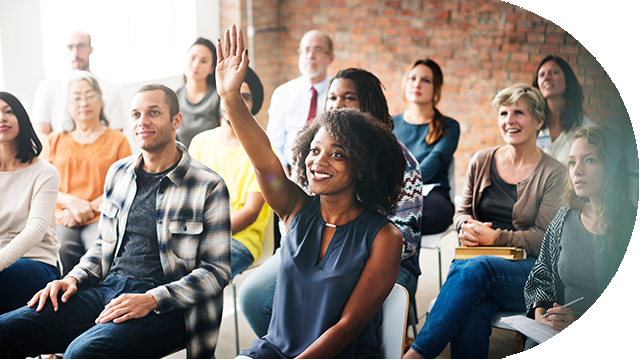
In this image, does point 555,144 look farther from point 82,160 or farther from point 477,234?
point 82,160

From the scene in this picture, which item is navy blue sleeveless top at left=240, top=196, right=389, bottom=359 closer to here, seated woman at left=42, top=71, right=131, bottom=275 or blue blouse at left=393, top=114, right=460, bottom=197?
seated woman at left=42, top=71, right=131, bottom=275

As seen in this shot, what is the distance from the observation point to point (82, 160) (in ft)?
7.72

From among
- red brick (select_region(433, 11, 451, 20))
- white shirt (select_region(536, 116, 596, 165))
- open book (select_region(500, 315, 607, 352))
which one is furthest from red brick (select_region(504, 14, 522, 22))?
open book (select_region(500, 315, 607, 352))

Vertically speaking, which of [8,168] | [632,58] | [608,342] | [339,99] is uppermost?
[632,58]

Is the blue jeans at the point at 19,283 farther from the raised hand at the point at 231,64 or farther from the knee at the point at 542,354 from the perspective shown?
the knee at the point at 542,354

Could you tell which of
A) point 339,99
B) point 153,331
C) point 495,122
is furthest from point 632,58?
point 495,122

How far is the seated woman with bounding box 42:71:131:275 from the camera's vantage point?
2.35 m

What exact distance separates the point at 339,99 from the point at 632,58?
102 centimetres

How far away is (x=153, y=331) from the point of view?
191 centimetres

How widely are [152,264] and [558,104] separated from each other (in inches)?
79.4

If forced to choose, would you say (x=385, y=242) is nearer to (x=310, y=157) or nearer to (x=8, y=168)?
(x=310, y=157)

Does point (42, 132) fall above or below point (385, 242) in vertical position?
above

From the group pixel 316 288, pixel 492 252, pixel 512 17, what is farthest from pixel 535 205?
pixel 512 17

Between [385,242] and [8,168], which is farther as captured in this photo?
[8,168]
